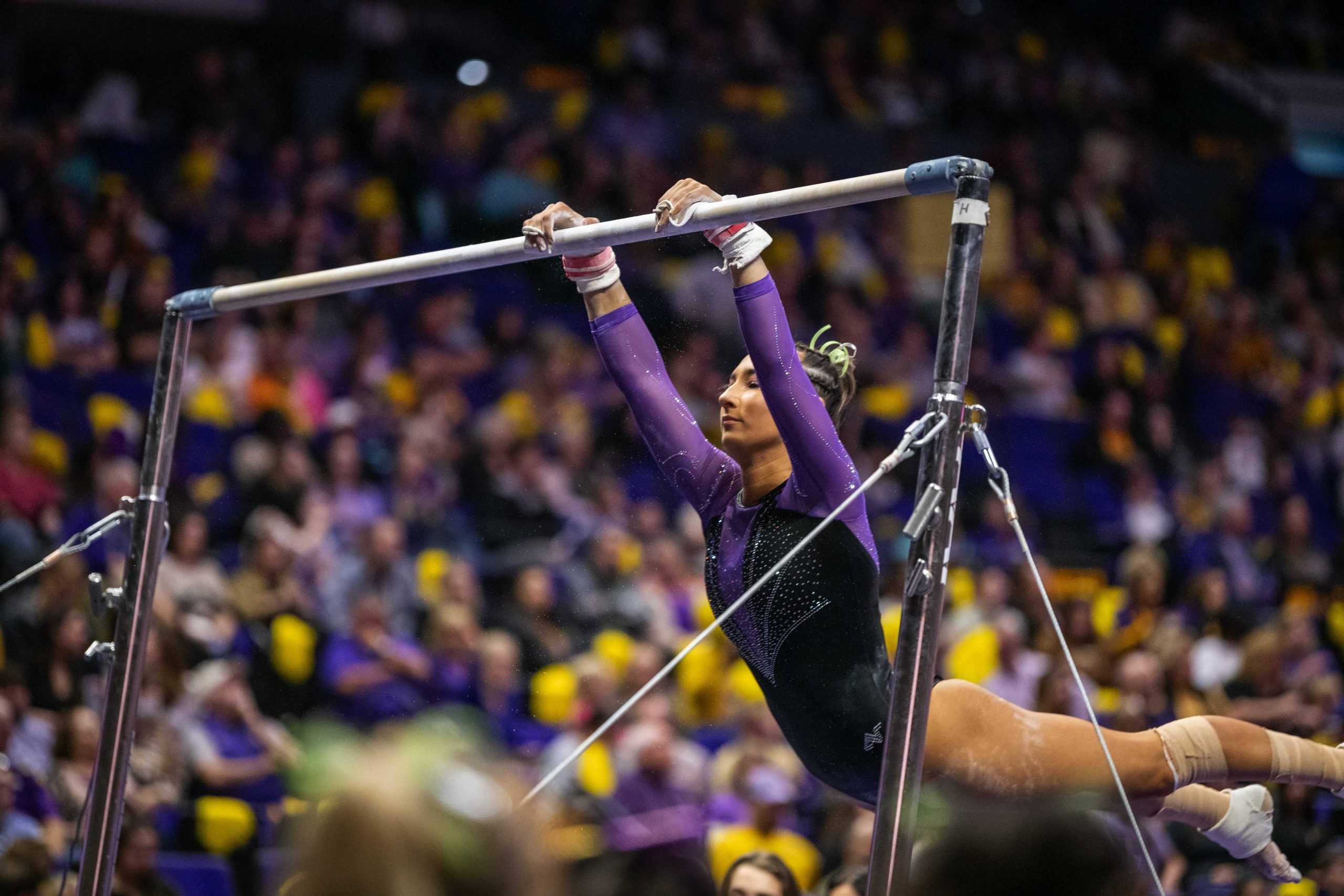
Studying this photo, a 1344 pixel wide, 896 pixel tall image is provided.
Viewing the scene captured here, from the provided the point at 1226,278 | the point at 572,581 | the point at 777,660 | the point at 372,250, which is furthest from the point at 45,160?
the point at 1226,278

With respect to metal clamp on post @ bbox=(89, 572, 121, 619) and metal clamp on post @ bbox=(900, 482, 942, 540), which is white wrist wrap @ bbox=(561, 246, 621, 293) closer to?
metal clamp on post @ bbox=(900, 482, 942, 540)

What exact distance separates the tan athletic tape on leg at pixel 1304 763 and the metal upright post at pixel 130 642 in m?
2.72

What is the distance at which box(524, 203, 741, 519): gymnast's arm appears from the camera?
3.51 metres

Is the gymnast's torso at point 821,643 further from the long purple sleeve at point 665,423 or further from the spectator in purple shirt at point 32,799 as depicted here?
the spectator in purple shirt at point 32,799

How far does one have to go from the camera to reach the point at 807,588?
3.12 metres

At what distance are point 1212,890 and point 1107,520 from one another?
14.4 feet

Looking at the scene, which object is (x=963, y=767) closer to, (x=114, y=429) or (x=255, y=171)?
(x=114, y=429)

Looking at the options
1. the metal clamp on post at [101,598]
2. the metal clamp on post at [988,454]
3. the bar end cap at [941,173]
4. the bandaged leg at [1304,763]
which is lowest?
the bandaged leg at [1304,763]

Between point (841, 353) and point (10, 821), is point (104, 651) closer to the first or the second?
point (10, 821)

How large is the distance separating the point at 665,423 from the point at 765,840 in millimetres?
2601

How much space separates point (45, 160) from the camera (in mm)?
7938

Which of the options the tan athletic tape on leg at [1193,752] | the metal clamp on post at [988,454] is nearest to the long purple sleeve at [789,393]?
the metal clamp on post at [988,454]

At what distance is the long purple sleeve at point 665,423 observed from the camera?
3.50 meters

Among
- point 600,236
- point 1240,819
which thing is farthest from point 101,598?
point 1240,819
